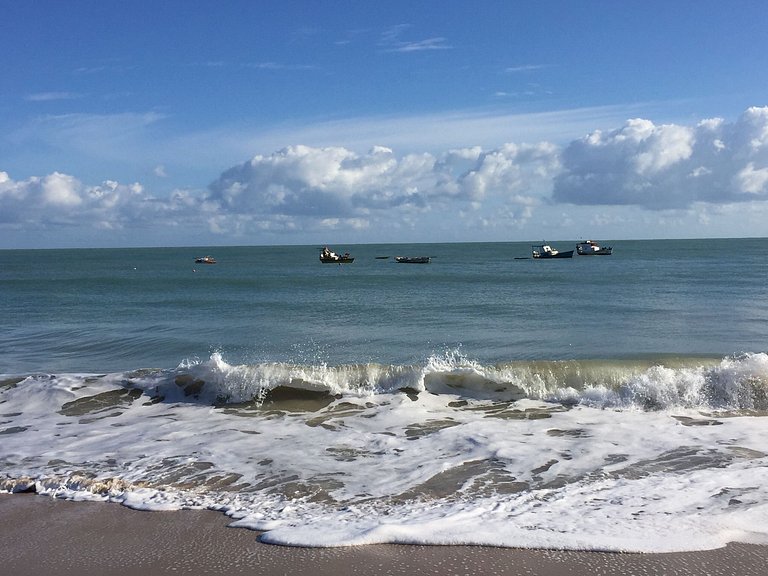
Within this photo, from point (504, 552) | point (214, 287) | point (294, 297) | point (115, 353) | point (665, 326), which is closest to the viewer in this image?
point (504, 552)

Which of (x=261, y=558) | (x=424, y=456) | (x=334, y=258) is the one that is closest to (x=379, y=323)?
(x=424, y=456)

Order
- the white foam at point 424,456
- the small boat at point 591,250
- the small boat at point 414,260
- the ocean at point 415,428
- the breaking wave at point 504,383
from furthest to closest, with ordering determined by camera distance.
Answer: the small boat at point 591,250 → the small boat at point 414,260 → the breaking wave at point 504,383 → the ocean at point 415,428 → the white foam at point 424,456

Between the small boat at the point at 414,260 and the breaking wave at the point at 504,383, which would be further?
the small boat at the point at 414,260

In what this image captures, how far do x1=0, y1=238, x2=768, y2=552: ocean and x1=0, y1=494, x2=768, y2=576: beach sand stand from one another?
0.21 metres

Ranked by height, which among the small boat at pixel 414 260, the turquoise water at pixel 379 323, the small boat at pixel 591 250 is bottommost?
the turquoise water at pixel 379 323

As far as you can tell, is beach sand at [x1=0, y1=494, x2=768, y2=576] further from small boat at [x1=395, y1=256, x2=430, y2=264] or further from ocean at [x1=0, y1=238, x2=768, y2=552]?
small boat at [x1=395, y1=256, x2=430, y2=264]

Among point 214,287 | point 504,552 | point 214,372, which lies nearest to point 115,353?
point 214,372

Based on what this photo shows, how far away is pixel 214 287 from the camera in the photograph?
5103cm

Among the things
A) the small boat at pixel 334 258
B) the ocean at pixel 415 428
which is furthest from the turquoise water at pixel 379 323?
the small boat at pixel 334 258

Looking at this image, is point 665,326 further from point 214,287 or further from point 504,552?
point 214,287

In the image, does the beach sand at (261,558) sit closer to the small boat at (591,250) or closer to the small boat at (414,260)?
the small boat at (414,260)

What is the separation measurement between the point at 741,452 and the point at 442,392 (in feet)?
19.3

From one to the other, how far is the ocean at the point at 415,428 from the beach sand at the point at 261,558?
8.3 inches

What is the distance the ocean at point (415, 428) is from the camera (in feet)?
22.4
